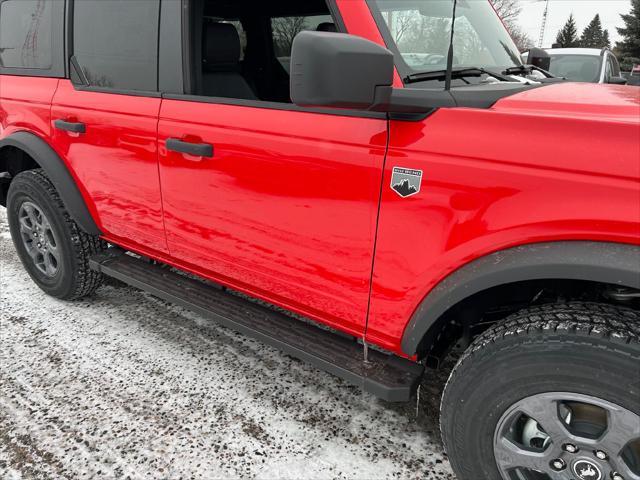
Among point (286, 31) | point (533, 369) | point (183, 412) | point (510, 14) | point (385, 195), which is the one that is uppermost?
point (510, 14)

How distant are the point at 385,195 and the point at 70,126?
203cm

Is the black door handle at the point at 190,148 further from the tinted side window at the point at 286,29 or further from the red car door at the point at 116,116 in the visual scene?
the tinted side window at the point at 286,29

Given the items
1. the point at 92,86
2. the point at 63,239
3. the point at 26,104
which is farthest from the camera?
the point at 63,239

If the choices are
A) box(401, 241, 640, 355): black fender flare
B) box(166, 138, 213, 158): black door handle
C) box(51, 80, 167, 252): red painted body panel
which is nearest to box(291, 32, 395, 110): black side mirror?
box(401, 241, 640, 355): black fender flare

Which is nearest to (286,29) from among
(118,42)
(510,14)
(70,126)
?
(118,42)

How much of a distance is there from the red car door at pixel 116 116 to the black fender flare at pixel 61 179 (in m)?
0.06

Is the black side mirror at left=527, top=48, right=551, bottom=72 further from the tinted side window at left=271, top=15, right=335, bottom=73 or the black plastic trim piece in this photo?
the black plastic trim piece

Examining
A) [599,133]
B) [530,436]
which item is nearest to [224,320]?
[530,436]

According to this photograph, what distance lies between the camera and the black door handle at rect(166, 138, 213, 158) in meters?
2.22

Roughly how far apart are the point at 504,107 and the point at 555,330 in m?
0.71

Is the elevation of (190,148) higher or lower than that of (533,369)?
higher

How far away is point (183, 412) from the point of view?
2395 millimetres

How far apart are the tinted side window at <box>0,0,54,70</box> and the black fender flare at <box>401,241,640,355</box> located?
264cm

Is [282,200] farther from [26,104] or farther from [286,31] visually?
[26,104]
